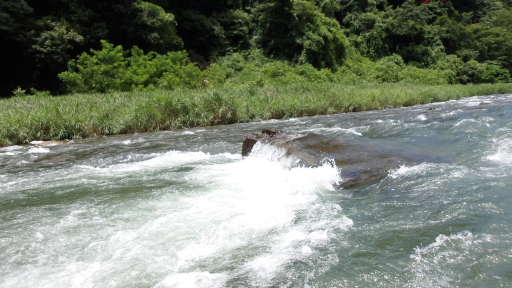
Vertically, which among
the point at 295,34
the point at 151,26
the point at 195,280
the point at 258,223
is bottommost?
the point at 258,223

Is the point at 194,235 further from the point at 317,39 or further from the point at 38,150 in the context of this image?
the point at 317,39

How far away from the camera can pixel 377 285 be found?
10.6 feet

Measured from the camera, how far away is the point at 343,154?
724 cm

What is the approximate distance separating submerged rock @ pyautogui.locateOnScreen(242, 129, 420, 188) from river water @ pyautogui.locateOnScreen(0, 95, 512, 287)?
0.74 feet

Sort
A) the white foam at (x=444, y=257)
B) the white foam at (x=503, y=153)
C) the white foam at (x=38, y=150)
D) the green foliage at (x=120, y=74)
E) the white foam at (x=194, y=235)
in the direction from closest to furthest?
the white foam at (x=444, y=257) → the white foam at (x=194, y=235) → the white foam at (x=503, y=153) → the white foam at (x=38, y=150) → the green foliage at (x=120, y=74)

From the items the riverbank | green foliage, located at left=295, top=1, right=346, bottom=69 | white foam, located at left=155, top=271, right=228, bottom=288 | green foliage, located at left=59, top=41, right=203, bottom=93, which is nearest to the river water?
white foam, located at left=155, top=271, right=228, bottom=288

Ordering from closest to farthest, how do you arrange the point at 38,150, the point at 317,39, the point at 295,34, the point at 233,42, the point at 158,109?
the point at 38,150 → the point at 158,109 → the point at 317,39 → the point at 295,34 → the point at 233,42

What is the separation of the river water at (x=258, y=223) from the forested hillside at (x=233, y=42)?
12.8 meters

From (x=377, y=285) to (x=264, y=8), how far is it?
3148 centimetres

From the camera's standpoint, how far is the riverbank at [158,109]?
1190 centimetres

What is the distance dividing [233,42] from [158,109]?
20.1m

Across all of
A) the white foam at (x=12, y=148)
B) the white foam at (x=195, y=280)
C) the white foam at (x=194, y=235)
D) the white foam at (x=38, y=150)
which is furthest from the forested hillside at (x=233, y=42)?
the white foam at (x=195, y=280)

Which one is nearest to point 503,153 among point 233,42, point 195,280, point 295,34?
point 195,280

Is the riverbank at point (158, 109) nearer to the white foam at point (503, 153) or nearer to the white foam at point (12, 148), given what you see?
the white foam at point (12, 148)
